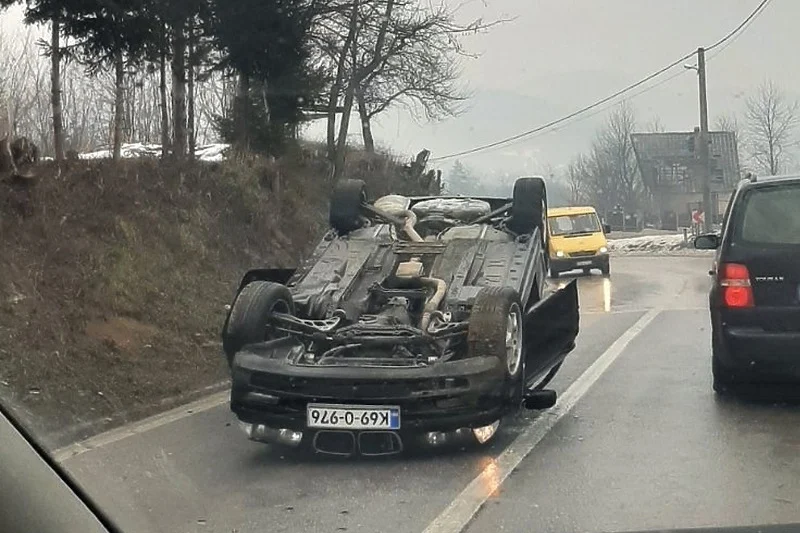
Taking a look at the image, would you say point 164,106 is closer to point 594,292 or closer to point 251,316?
point 251,316

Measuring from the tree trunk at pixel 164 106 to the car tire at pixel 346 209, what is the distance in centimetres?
447

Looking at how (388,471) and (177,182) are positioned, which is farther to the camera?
(177,182)

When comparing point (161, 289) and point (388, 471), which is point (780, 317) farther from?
point (161, 289)

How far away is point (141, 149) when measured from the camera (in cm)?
1326

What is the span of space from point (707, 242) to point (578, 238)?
979cm

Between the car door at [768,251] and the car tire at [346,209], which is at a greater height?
the car tire at [346,209]

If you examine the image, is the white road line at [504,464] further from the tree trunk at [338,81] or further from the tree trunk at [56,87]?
the tree trunk at [56,87]

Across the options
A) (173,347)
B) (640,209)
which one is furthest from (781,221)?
(640,209)

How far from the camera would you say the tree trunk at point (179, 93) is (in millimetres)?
12273

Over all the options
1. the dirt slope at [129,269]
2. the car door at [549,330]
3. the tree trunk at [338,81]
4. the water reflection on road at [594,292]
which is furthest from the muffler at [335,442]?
the water reflection on road at [594,292]

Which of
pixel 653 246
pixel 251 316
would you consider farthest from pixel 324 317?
pixel 653 246

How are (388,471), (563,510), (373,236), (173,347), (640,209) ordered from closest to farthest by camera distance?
(563,510)
(388,471)
(373,236)
(173,347)
(640,209)

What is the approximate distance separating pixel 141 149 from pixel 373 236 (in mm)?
5706

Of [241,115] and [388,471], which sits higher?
→ [241,115]
